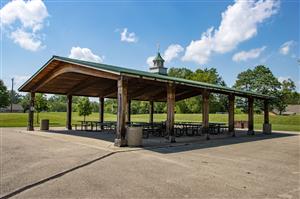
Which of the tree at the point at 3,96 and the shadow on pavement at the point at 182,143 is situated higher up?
the tree at the point at 3,96

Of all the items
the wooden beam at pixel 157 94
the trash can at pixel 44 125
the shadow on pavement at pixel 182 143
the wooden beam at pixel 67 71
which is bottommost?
the shadow on pavement at pixel 182 143

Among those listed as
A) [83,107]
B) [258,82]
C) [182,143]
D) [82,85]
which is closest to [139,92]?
[82,85]

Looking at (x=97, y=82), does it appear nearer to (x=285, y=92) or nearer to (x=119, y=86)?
(x=119, y=86)

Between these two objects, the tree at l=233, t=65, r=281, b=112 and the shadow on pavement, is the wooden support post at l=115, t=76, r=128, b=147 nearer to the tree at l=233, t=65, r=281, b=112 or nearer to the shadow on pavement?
the shadow on pavement

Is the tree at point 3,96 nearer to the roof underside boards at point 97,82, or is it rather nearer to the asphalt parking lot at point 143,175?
the roof underside boards at point 97,82

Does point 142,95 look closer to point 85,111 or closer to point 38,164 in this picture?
point 85,111

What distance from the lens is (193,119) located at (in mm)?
43219

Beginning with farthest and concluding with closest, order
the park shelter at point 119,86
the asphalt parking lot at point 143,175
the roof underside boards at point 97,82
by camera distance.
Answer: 1. the roof underside boards at point 97,82
2. the park shelter at point 119,86
3. the asphalt parking lot at point 143,175

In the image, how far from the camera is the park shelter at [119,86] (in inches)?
433

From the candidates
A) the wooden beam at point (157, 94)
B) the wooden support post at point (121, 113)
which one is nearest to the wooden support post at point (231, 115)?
the wooden beam at point (157, 94)

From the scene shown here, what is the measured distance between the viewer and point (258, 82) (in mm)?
49906

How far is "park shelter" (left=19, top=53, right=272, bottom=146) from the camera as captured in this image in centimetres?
1101

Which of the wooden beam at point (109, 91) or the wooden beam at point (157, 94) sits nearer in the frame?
the wooden beam at point (109, 91)

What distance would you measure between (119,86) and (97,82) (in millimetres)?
6858
